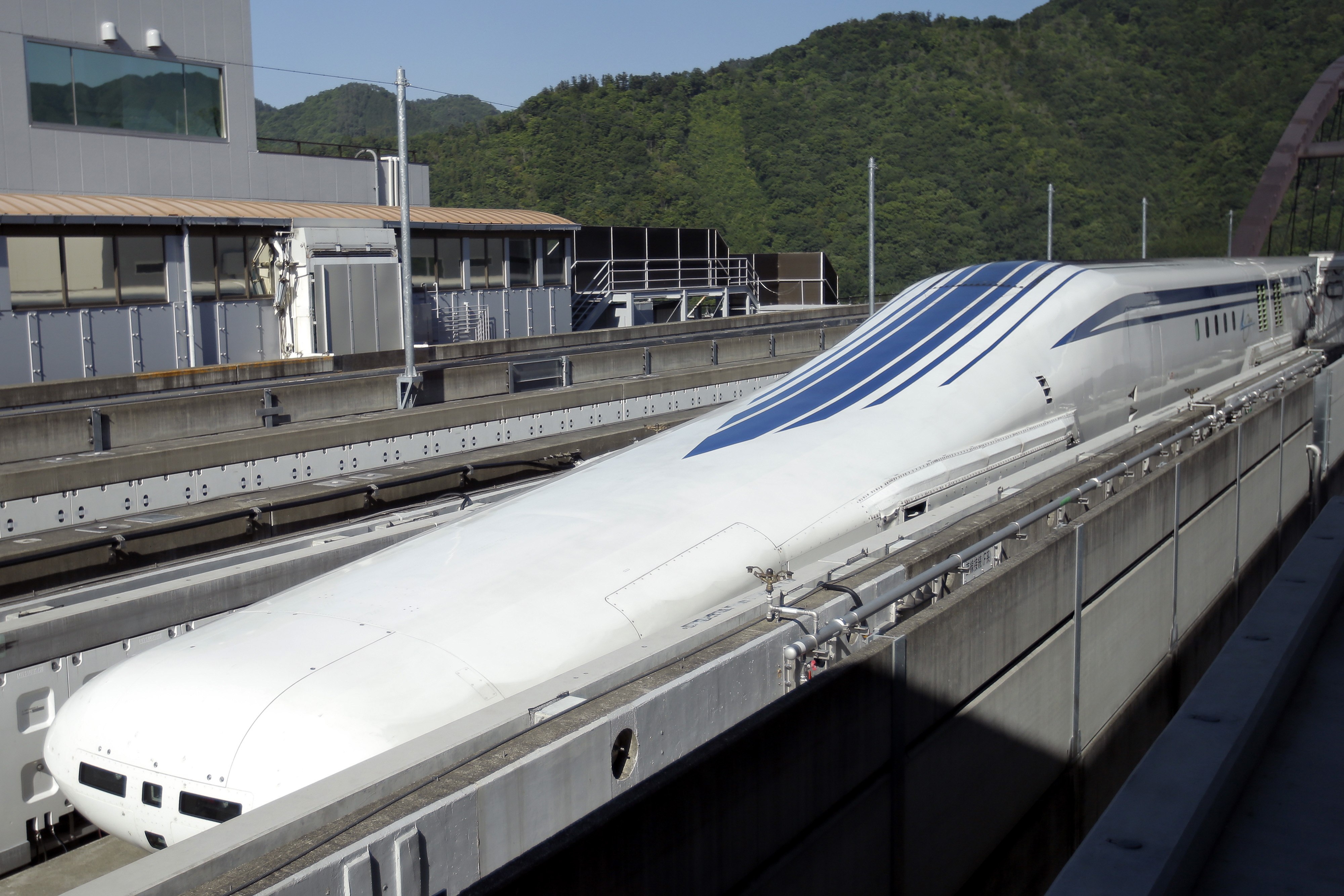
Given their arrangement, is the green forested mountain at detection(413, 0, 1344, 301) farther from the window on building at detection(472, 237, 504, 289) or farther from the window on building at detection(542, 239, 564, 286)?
the window on building at detection(472, 237, 504, 289)

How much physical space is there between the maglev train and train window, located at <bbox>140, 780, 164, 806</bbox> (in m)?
0.02

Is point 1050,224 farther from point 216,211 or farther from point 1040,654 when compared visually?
point 1040,654

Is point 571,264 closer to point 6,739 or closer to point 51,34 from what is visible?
point 51,34

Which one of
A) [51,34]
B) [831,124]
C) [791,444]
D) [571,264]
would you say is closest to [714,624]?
[791,444]

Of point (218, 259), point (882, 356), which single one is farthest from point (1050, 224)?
point (882, 356)

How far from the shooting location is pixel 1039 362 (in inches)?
527

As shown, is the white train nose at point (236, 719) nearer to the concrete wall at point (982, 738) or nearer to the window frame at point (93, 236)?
the concrete wall at point (982, 738)

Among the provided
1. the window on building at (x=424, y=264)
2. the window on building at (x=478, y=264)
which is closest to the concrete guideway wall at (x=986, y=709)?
the window on building at (x=424, y=264)

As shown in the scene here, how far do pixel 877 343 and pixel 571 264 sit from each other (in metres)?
25.0

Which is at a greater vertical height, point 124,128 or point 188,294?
point 124,128

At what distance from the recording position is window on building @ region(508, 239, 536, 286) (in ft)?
113

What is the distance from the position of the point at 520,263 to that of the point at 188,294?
11561 mm

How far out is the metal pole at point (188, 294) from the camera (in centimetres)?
2527

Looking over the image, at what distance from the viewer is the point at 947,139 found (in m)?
98.4
